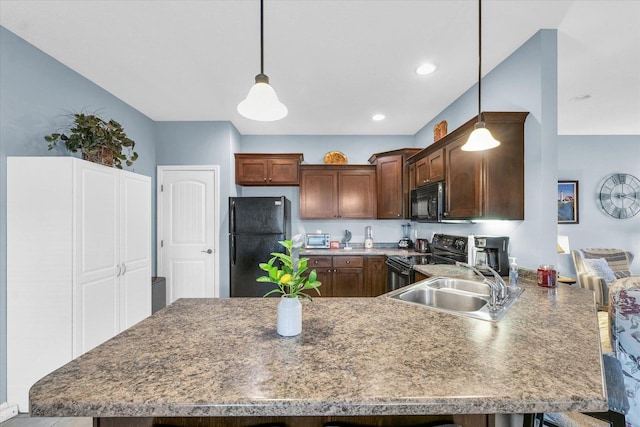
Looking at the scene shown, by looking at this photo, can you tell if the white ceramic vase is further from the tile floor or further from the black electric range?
the black electric range

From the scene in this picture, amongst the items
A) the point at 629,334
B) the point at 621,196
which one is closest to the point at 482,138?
the point at 629,334

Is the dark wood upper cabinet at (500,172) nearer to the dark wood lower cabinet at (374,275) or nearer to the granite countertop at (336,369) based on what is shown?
the granite countertop at (336,369)

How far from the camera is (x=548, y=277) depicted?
1867 mm

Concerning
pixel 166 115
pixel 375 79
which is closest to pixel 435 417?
pixel 375 79

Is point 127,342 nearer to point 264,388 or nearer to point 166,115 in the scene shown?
point 264,388

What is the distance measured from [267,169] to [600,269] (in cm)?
480

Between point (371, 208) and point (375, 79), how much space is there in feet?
6.47

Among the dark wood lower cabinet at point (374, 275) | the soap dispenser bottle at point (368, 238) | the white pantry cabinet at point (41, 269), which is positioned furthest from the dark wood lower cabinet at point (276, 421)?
the soap dispenser bottle at point (368, 238)

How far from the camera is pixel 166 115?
12.0ft

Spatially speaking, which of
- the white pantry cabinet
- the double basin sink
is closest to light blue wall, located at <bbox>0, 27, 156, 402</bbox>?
the white pantry cabinet

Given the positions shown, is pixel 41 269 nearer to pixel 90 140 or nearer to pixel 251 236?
pixel 90 140

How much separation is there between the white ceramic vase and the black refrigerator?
2584 millimetres

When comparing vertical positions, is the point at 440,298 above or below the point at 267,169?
below

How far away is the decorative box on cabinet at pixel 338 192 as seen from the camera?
423 centimetres
